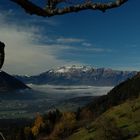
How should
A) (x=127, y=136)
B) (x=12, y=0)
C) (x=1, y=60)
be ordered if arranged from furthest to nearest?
1. (x=127, y=136)
2. (x=1, y=60)
3. (x=12, y=0)

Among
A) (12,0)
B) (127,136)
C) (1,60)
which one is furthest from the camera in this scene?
(127,136)

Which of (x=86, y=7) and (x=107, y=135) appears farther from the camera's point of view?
(x=107, y=135)

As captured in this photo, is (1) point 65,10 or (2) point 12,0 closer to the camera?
(2) point 12,0

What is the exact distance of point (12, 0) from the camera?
9.59 m

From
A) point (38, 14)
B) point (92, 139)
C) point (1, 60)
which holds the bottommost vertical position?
point (92, 139)

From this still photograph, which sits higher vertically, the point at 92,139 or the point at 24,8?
the point at 24,8

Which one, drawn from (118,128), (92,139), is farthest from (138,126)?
(92,139)

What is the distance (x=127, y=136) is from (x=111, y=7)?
18178 centimetres

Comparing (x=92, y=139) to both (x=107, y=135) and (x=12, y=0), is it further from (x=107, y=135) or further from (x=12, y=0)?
(x=12, y=0)

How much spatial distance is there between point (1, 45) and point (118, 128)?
7495 inches

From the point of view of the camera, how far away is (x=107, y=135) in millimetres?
194875

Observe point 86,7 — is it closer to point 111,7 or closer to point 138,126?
point 111,7

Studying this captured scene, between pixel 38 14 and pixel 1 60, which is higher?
pixel 38 14

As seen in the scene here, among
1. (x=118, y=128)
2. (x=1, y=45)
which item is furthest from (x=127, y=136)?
(x=1, y=45)
